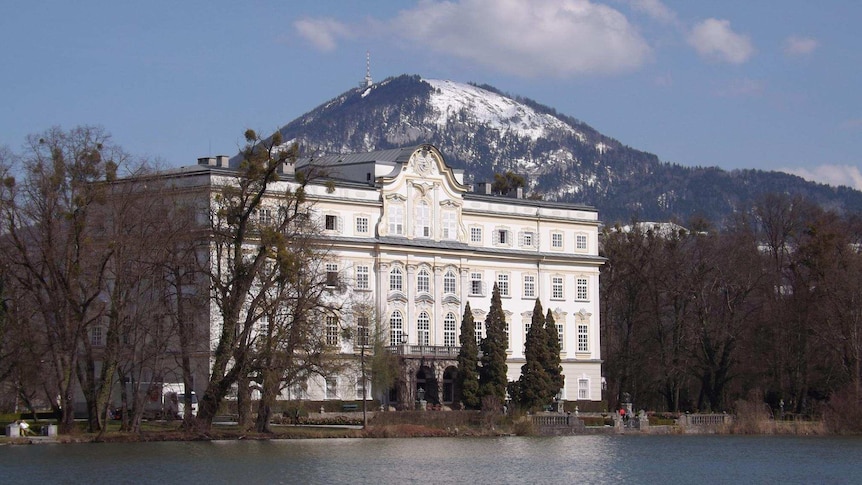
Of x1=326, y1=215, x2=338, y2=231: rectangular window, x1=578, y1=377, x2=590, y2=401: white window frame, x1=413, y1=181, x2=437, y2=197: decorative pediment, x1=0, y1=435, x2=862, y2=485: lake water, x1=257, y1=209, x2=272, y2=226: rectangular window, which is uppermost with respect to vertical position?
x1=413, y1=181, x2=437, y2=197: decorative pediment

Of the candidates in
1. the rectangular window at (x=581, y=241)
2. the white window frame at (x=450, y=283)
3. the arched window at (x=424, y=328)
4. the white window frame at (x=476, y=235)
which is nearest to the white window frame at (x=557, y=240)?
the rectangular window at (x=581, y=241)

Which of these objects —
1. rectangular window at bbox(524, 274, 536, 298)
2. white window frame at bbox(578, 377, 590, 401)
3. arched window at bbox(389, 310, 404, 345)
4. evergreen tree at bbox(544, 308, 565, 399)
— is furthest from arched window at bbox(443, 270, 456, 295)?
white window frame at bbox(578, 377, 590, 401)

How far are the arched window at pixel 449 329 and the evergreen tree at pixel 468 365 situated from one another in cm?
664

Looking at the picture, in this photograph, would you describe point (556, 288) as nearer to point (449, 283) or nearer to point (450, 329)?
point (449, 283)

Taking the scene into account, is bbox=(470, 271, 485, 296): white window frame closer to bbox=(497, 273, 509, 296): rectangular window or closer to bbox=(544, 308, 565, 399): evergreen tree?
bbox=(497, 273, 509, 296): rectangular window

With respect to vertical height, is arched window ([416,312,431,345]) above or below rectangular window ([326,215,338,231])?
below

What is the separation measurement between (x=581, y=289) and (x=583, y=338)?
307 cm

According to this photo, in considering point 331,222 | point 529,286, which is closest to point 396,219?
point 331,222

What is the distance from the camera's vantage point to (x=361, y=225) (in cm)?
9006

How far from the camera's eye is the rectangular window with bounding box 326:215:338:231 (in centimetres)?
8844

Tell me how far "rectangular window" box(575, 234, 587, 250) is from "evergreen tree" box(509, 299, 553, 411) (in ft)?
43.5

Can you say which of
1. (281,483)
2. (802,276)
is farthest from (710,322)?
(281,483)

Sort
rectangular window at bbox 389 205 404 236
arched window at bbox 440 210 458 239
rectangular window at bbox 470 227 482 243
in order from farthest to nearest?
rectangular window at bbox 470 227 482 243
arched window at bbox 440 210 458 239
rectangular window at bbox 389 205 404 236

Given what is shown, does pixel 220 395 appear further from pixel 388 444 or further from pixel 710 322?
pixel 710 322
